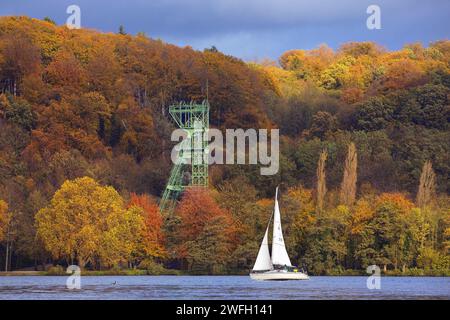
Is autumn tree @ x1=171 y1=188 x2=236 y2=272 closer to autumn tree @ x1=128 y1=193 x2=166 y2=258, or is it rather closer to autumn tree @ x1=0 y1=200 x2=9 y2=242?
autumn tree @ x1=128 y1=193 x2=166 y2=258

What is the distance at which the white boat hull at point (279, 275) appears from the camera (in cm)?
6975

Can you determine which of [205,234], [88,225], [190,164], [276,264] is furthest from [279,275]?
[190,164]

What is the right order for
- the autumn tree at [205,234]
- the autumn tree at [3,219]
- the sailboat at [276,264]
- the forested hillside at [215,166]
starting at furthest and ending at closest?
the autumn tree at [3,219]
the autumn tree at [205,234]
the forested hillside at [215,166]
the sailboat at [276,264]

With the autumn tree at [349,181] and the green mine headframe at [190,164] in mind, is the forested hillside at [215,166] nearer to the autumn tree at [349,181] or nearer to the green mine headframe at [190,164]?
the autumn tree at [349,181]

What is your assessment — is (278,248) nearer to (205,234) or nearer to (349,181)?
(205,234)

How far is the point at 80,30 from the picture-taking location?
112688 mm

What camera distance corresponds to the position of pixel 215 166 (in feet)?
297

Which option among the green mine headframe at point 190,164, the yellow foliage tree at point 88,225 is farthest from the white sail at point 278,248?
the green mine headframe at point 190,164

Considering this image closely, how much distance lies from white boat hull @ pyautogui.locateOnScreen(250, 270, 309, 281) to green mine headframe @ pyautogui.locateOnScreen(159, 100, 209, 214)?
51.9 ft

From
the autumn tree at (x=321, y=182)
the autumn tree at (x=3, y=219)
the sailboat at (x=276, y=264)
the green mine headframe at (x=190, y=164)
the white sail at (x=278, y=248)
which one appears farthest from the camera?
the green mine headframe at (x=190, y=164)

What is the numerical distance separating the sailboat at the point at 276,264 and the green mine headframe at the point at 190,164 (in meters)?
15.1

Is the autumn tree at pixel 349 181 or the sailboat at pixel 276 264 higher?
the autumn tree at pixel 349 181
